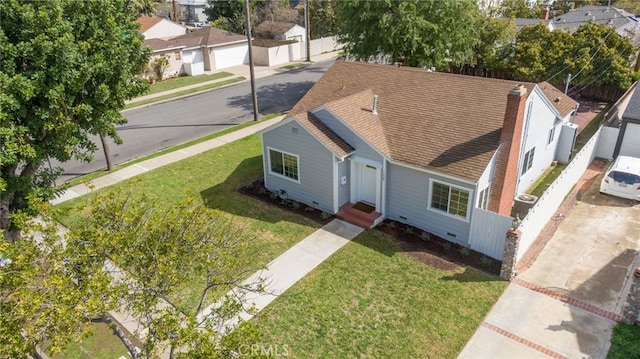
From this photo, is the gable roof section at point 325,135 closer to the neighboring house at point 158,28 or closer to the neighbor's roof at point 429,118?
the neighbor's roof at point 429,118

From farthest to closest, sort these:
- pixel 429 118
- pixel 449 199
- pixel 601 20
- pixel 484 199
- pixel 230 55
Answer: pixel 230 55 < pixel 601 20 < pixel 429 118 < pixel 484 199 < pixel 449 199

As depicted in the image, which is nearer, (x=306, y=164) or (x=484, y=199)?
(x=484, y=199)

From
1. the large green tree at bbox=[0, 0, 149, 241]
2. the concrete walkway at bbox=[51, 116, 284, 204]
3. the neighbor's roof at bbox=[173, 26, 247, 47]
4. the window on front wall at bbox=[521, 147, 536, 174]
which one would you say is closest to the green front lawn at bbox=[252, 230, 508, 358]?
the window on front wall at bbox=[521, 147, 536, 174]

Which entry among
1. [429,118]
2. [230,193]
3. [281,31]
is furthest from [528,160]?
[281,31]

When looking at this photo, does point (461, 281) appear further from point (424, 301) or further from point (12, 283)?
point (12, 283)

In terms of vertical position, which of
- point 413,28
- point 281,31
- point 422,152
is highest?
point 413,28

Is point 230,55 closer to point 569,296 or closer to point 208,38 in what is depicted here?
point 208,38
